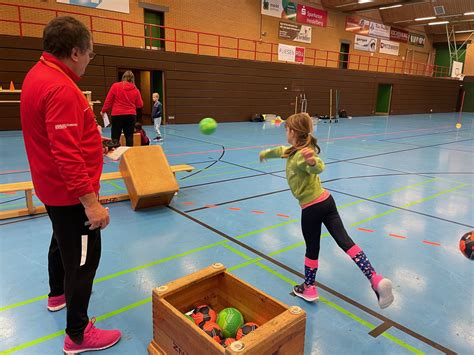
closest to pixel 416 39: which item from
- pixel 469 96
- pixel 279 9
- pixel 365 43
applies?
pixel 365 43

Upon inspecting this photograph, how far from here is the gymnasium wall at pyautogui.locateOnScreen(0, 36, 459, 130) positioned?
12656mm

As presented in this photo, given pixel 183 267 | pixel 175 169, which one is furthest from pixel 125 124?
pixel 183 267

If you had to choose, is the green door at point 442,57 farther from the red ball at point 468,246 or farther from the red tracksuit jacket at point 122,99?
the red ball at point 468,246

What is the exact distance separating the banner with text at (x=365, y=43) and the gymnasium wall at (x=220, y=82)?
2526 mm

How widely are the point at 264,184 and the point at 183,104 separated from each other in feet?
36.1

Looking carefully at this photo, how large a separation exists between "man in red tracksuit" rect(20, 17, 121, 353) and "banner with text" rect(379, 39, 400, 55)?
2974 centimetres

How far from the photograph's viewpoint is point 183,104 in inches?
661

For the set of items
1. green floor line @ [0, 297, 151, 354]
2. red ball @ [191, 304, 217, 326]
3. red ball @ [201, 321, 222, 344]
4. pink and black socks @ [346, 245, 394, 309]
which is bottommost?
green floor line @ [0, 297, 151, 354]

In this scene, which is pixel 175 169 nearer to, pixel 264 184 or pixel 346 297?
pixel 264 184

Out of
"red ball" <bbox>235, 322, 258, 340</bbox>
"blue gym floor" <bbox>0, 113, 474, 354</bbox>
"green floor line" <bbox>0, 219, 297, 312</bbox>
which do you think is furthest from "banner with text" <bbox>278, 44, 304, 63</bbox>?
"red ball" <bbox>235, 322, 258, 340</bbox>

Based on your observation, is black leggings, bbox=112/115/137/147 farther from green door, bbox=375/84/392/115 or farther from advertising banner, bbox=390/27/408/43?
advertising banner, bbox=390/27/408/43

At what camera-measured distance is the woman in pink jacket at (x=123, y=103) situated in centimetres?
723

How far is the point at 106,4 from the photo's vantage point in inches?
601

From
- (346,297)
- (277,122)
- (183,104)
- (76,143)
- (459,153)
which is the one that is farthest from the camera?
(277,122)
